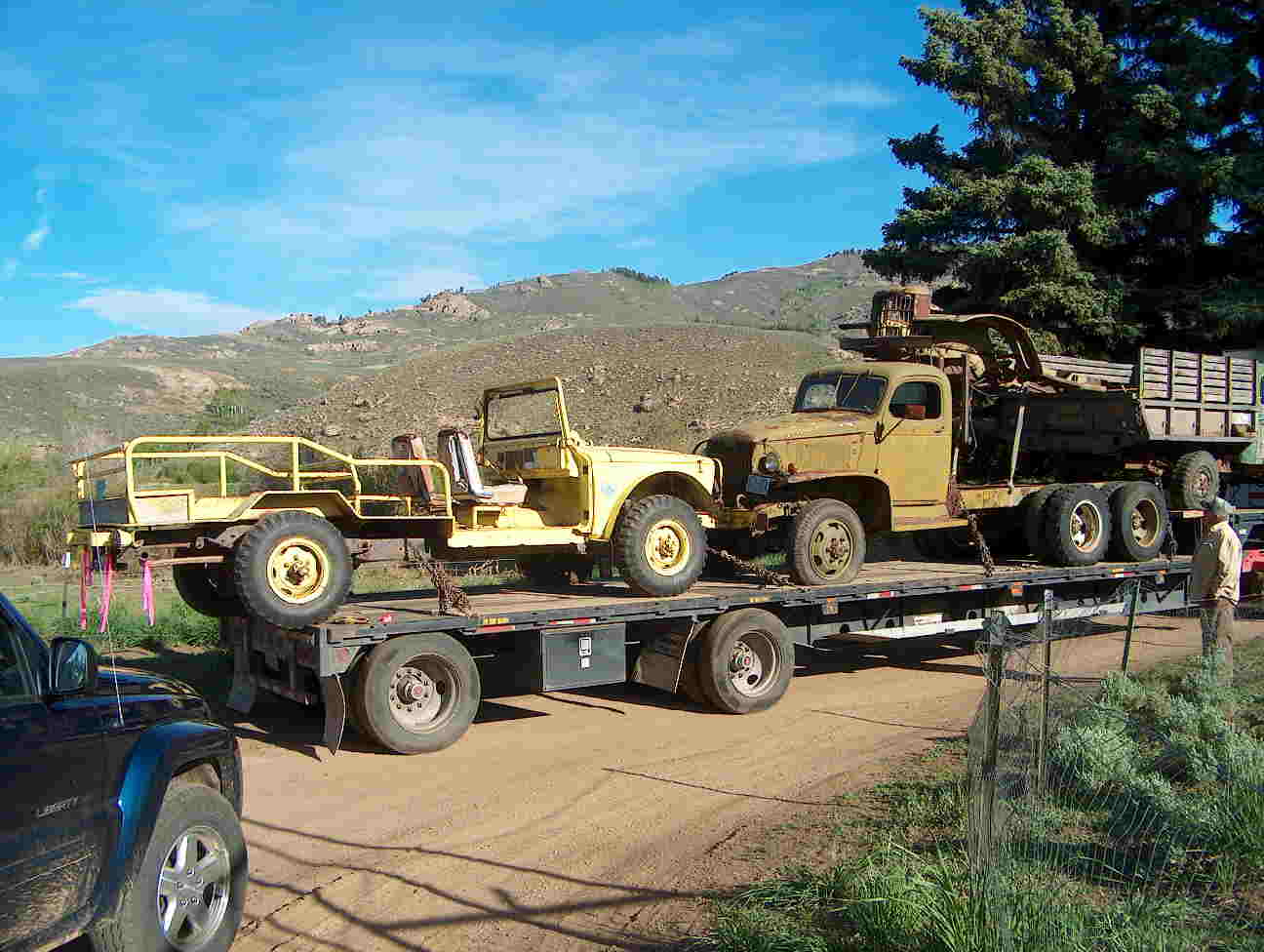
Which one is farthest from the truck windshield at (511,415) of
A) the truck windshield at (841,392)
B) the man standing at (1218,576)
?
the man standing at (1218,576)

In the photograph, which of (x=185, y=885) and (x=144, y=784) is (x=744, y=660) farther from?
(x=144, y=784)

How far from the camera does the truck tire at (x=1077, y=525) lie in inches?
481

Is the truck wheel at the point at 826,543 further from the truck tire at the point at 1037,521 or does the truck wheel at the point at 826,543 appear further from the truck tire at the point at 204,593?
the truck tire at the point at 204,593

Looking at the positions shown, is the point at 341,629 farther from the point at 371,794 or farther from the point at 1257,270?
the point at 1257,270

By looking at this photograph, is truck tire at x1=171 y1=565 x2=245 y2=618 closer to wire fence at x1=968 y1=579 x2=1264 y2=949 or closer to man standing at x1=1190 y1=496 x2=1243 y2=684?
wire fence at x1=968 y1=579 x2=1264 y2=949

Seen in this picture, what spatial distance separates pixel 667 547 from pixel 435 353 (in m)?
34.9

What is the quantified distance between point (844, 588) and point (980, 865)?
6255 millimetres

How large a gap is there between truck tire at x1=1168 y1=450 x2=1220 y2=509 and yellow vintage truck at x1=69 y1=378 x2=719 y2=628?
264 inches

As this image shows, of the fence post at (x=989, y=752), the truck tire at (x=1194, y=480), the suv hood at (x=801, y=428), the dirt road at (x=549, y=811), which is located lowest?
the dirt road at (x=549, y=811)

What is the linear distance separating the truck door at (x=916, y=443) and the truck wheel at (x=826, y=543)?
104 cm

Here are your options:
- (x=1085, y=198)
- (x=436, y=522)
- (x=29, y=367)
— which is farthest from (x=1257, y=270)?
(x=29, y=367)

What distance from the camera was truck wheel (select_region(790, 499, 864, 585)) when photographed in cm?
1022

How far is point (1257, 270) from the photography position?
20.6 m

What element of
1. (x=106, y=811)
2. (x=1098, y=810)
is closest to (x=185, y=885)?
(x=106, y=811)
